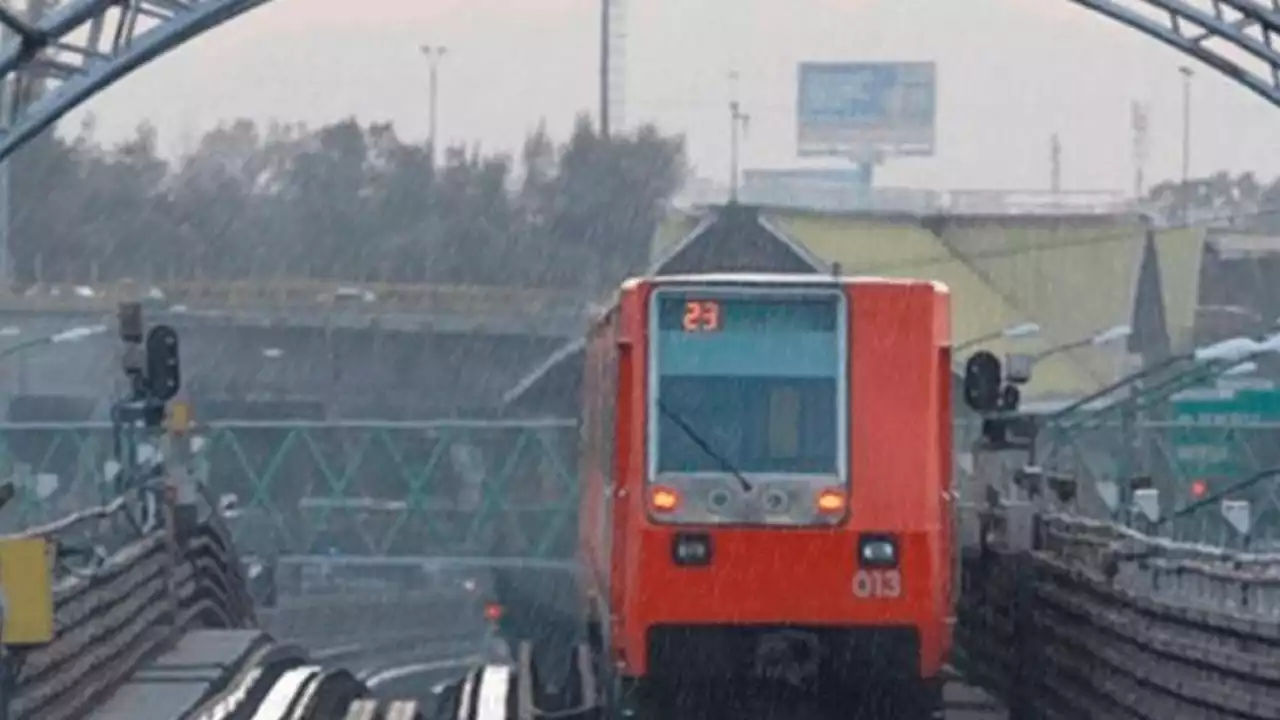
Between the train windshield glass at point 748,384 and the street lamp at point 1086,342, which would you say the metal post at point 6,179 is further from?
the street lamp at point 1086,342

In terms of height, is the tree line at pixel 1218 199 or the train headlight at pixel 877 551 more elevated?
the tree line at pixel 1218 199

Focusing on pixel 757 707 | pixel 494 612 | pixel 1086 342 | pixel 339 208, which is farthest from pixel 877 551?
pixel 339 208

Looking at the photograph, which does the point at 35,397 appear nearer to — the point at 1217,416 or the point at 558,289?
the point at 558,289

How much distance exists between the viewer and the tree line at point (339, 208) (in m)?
62.8

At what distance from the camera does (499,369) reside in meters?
64.4

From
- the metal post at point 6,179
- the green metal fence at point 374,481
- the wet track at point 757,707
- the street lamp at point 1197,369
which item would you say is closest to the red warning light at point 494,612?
the green metal fence at point 374,481

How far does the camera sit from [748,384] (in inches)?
807

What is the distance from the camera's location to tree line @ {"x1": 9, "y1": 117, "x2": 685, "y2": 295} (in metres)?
62.8

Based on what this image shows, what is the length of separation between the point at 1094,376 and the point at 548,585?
724 inches

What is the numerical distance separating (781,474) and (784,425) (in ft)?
1.02

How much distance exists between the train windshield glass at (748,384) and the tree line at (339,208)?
42207mm

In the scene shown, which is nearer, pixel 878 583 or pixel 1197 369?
pixel 878 583

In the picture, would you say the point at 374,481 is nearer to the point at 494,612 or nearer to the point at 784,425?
the point at 494,612

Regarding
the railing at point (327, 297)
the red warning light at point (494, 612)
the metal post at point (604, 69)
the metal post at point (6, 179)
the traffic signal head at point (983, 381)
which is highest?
the metal post at point (604, 69)
